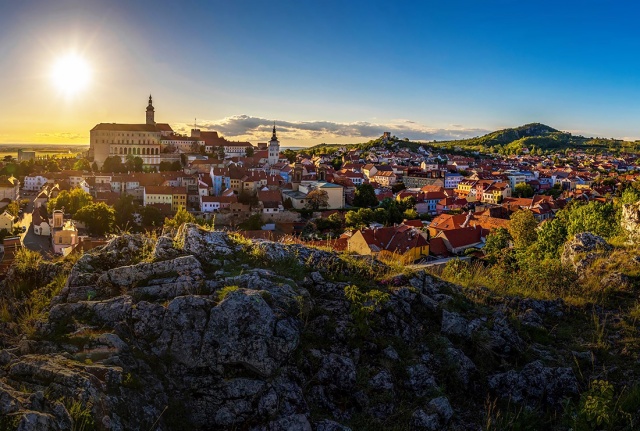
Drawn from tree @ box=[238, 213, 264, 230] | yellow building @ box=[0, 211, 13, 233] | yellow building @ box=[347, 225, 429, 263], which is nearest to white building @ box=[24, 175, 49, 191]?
yellow building @ box=[0, 211, 13, 233]

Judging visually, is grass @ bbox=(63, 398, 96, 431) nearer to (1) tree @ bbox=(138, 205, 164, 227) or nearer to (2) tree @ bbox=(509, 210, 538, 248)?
(2) tree @ bbox=(509, 210, 538, 248)

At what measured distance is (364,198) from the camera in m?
66.8

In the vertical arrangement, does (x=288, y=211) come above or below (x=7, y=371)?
below

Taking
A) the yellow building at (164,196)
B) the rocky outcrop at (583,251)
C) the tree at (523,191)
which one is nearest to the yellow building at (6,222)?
the yellow building at (164,196)

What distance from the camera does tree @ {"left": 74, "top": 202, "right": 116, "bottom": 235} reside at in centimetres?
4903

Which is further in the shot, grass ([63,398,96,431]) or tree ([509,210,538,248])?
tree ([509,210,538,248])

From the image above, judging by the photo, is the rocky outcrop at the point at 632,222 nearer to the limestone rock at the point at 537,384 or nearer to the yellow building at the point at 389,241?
the limestone rock at the point at 537,384

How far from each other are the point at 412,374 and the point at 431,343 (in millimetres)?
651

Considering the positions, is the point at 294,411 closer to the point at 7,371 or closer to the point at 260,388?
the point at 260,388

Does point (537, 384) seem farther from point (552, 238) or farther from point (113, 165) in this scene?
point (113, 165)

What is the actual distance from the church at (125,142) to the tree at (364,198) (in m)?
38.9

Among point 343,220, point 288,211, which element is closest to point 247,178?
point 288,211

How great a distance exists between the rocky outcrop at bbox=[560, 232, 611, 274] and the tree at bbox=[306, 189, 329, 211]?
52.0m

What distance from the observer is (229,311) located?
15.9 ft
